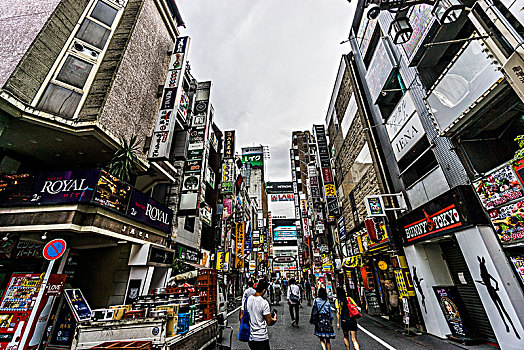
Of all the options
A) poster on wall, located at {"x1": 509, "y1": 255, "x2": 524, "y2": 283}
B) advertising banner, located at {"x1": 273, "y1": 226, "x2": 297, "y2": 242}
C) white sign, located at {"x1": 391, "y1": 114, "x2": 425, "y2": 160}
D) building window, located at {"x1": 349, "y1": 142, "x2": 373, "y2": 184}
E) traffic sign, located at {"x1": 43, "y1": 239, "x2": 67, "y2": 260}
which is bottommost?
poster on wall, located at {"x1": 509, "y1": 255, "x2": 524, "y2": 283}

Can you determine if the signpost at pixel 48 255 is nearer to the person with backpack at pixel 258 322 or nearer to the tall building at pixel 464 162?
the person with backpack at pixel 258 322

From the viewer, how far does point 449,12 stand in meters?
5.56

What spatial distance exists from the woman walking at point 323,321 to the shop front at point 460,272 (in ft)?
14.9

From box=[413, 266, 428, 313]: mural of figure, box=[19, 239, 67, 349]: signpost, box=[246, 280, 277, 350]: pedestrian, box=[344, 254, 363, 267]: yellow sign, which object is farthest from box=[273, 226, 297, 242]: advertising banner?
box=[246, 280, 277, 350]: pedestrian

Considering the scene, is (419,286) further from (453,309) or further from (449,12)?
(449,12)

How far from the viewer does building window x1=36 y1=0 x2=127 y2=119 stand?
8.50 metres

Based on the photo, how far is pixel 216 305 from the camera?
295 inches

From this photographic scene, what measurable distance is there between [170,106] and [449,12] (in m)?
11.9

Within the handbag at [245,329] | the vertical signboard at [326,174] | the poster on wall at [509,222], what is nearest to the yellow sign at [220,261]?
the vertical signboard at [326,174]

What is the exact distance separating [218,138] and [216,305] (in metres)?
22.1

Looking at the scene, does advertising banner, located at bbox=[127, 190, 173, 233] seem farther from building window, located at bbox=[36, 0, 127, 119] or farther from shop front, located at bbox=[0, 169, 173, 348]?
building window, located at bbox=[36, 0, 127, 119]

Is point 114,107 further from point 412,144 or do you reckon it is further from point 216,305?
point 412,144

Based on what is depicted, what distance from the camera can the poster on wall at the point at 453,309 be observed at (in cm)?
709

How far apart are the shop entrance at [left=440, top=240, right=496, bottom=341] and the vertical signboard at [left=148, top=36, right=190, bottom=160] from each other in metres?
13.1
